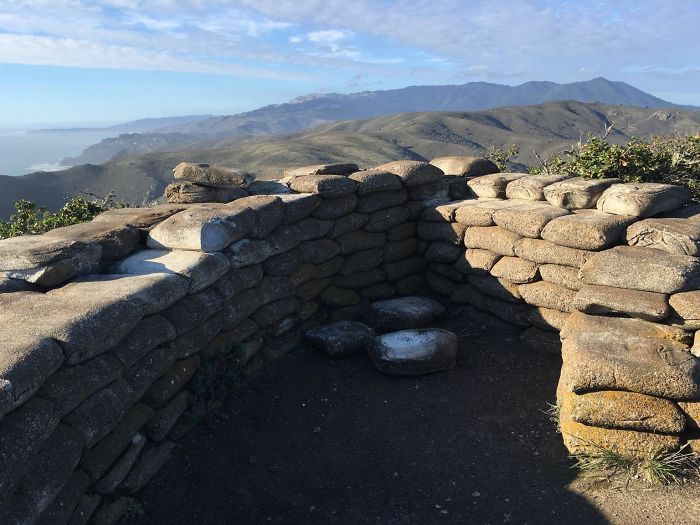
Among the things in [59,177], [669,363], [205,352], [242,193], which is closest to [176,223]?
[205,352]

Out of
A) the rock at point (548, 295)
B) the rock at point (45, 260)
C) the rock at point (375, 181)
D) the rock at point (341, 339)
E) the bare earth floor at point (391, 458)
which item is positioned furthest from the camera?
the rock at point (375, 181)

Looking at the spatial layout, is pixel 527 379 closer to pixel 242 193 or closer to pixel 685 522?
pixel 685 522

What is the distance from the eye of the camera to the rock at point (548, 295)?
749 centimetres

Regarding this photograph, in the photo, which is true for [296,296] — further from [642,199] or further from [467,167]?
[642,199]

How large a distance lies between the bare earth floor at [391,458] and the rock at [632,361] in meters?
0.88

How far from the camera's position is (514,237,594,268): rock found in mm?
7367

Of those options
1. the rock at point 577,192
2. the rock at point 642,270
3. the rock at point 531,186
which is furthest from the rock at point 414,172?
the rock at point 642,270

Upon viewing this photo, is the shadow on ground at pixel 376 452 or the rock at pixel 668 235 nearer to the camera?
the shadow on ground at pixel 376 452

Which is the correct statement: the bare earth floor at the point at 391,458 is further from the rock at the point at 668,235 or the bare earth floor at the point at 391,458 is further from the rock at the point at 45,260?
the rock at the point at 45,260

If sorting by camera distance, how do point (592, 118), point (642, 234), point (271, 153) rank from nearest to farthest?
point (642, 234), point (271, 153), point (592, 118)

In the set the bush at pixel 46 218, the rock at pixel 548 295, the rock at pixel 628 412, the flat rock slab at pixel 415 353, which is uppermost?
the bush at pixel 46 218

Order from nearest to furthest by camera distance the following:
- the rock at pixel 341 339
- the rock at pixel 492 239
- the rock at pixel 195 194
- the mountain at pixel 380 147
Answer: the rock at pixel 341 339 → the rock at pixel 492 239 → the rock at pixel 195 194 → the mountain at pixel 380 147

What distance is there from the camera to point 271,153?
11912cm

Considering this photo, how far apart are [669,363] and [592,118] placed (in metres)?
195
